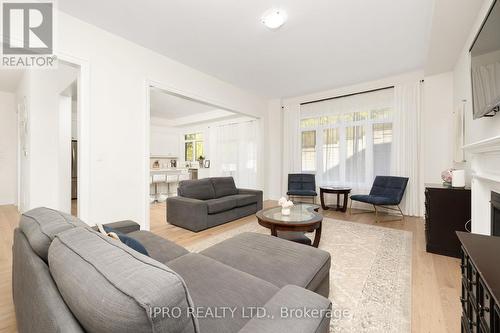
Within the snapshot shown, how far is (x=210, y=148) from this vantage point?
764 cm

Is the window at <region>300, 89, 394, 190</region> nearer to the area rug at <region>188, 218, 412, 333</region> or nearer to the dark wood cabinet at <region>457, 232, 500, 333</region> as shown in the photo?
the area rug at <region>188, 218, 412, 333</region>

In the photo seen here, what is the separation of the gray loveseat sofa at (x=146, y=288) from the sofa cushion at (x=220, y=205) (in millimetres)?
1997

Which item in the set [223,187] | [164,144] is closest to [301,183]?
[223,187]

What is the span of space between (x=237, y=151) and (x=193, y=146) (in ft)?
7.96

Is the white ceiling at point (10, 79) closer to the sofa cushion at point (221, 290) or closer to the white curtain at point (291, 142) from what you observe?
the sofa cushion at point (221, 290)

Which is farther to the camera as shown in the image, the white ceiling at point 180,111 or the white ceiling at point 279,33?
the white ceiling at point 180,111

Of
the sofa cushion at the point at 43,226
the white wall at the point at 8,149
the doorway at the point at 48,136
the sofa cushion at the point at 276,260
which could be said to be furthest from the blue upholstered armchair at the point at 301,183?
the white wall at the point at 8,149

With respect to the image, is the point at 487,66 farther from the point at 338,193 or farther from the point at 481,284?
the point at 338,193

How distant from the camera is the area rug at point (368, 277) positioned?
1.51 m

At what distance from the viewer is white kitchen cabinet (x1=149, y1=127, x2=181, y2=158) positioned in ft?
25.5

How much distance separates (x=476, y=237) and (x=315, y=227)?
1.41m

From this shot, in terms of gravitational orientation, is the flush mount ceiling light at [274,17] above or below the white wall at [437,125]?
above

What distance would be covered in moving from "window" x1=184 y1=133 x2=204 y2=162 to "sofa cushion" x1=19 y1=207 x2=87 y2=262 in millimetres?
6979

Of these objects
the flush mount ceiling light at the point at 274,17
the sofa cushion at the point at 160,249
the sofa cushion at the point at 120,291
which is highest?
the flush mount ceiling light at the point at 274,17
